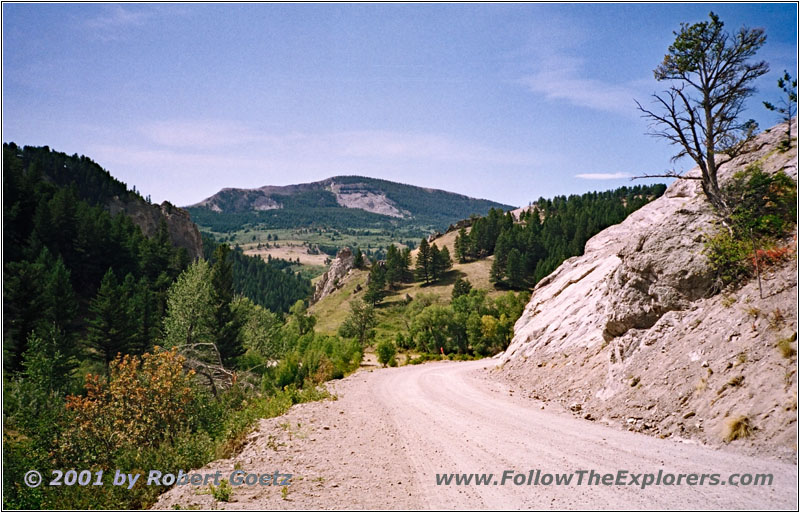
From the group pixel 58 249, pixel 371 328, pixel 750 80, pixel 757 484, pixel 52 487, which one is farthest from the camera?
pixel 371 328

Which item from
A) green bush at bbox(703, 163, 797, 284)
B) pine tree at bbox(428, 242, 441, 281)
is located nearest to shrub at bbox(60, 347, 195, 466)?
green bush at bbox(703, 163, 797, 284)

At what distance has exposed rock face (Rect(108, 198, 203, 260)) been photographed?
12344 cm

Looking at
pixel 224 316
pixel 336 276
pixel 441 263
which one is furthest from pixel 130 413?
pixel 336 276

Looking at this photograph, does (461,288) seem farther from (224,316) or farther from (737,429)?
(737,429)

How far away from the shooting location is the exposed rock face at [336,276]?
156 metres

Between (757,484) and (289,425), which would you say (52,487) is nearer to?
(289,425)

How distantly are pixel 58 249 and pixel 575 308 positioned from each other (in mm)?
85250

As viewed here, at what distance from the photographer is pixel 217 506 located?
8336 mm

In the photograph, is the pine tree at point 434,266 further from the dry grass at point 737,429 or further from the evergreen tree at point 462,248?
the dry grass at point 737,429

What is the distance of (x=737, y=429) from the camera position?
935 cm

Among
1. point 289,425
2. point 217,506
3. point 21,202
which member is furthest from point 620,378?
point 21,202

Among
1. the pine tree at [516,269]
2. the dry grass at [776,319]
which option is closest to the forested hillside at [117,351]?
the dry grass at [776,319]

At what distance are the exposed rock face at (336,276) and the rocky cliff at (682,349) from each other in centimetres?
13369

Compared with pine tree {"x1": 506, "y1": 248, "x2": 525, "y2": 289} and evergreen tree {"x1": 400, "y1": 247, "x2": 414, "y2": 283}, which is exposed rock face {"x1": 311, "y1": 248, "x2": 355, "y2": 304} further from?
pine tree {"x1": 506, "y1": 248, "x2": 525, "y2": 289}
